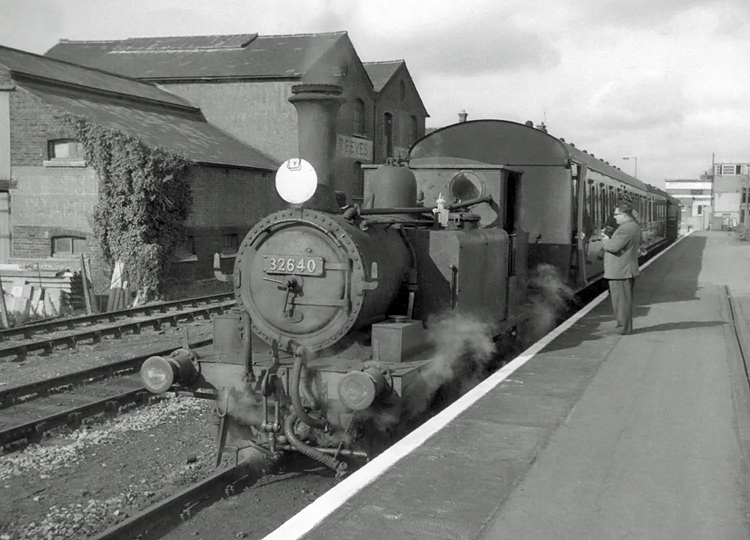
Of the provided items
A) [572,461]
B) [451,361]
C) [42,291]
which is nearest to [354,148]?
[42,291]

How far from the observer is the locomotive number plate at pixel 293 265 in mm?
5539

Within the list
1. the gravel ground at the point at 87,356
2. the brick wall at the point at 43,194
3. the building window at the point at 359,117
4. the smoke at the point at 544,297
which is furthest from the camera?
the building window at the point at 359,117

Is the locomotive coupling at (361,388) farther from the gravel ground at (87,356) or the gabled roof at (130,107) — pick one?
the gabled roof at (130,107)

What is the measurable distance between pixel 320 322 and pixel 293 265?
0.48 m

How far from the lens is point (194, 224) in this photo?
18.6 meters

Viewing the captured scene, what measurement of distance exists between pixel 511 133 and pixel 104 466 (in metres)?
6.86

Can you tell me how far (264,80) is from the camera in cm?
2508

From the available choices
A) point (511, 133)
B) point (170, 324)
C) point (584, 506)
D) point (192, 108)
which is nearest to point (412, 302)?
point (584, 506)

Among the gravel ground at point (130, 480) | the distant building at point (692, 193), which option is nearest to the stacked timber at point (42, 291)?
the gravel ground at point (130, 480)

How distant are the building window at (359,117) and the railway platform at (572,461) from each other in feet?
67.5

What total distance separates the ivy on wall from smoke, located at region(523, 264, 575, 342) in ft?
32.8

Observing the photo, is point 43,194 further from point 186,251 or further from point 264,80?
point 264,80

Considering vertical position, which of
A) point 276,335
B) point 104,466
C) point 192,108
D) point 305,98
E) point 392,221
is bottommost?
point 104,466

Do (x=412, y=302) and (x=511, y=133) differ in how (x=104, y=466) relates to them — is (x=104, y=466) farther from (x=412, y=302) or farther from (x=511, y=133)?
(x=511, y=133)
